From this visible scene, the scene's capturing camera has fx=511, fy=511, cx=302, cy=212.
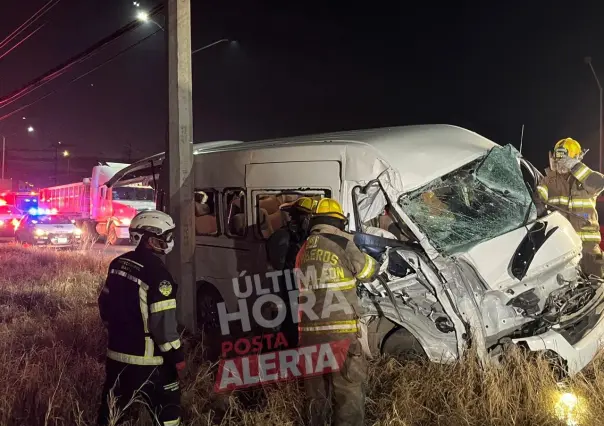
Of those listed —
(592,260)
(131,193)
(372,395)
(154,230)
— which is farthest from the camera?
(131,193)

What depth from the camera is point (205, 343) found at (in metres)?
5.86

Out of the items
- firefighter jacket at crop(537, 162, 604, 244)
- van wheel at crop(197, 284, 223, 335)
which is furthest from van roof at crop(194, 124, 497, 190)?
van wheel at crop(197, 284, 223, 335)

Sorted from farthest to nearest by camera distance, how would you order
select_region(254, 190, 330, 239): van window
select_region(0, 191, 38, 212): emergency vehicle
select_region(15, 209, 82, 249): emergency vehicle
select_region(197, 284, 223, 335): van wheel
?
select_region(0, 191, 38, 212): emergency vehicle → select_region(15, 209, 82, 249): emergency vehicle → select_region(197, 284, 223, 335): van wheel → select_region(254, 190, 330, 239): van window

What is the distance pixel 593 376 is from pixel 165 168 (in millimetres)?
4999

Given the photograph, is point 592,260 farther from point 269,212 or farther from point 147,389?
point 147,389

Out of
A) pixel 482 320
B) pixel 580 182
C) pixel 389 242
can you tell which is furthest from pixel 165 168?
pixel 580 182

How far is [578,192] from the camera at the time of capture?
592 cm

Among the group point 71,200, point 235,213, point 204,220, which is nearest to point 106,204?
point 71,200

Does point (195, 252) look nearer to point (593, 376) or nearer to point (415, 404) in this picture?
point (415, 404)

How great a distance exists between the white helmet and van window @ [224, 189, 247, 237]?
8.57 feet

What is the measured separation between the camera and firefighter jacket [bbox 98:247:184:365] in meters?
2.98

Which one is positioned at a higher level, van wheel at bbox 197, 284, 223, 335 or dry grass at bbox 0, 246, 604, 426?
van wheel at bbox 197, 284, 223, 335

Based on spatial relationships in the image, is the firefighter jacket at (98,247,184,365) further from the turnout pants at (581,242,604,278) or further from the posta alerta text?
the turnout pants at (581,242,604,278)

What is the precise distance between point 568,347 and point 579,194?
2457 millimetres
